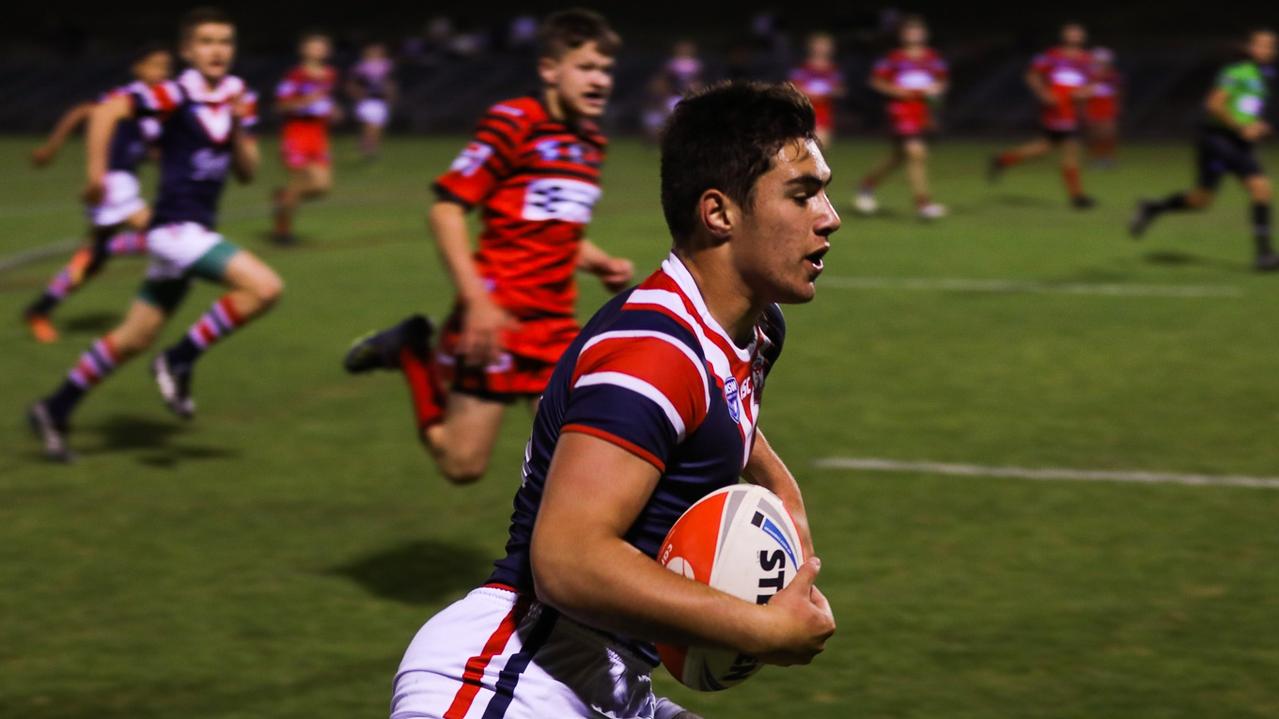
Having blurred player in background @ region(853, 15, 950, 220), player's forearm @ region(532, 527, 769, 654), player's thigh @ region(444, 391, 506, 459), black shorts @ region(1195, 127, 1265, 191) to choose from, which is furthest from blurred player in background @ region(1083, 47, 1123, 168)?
player's forearm @ region(532, 527, 769, 654)

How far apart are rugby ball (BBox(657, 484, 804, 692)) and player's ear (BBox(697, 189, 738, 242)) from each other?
0.50 metres

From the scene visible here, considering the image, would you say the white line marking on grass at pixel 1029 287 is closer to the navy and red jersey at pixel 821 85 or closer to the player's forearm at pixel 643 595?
the navy and red jersey at pixel 821 85

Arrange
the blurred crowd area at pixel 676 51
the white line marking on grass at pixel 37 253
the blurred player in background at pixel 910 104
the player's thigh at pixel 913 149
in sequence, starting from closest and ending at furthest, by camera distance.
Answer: the white line marking on grass at pixel 37 253, the player's thigh at pixel 913 149, the blurred player in background at pixel 910 104, the blurred crowd area at pixel 676 51

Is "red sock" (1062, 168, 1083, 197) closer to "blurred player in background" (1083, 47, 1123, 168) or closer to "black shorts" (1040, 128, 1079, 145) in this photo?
"black shorts" (1040, 128, 1079, 145)

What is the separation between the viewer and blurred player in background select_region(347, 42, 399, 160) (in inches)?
1256

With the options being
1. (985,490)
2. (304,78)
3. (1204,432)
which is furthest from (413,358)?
(304,78)

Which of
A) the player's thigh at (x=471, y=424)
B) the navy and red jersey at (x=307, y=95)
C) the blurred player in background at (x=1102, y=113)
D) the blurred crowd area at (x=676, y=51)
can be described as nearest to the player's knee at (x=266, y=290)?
the player's thigh at (x=471, y=424)

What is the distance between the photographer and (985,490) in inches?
320

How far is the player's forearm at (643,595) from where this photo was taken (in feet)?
9.14

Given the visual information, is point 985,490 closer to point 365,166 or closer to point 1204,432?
point 1204,432

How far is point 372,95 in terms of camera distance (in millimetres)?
36125

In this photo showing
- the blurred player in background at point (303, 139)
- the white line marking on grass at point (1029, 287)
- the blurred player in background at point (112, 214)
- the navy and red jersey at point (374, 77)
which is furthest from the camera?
the navy and red jersey at point (374, 77)

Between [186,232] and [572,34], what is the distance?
3.83 m

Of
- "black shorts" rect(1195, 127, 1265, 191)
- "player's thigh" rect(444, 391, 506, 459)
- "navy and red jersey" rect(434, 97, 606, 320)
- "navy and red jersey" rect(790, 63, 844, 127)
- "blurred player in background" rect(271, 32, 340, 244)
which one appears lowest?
"navy and red jersey" rect(790, 63, 844, 127)
